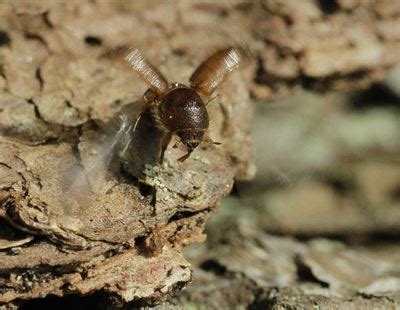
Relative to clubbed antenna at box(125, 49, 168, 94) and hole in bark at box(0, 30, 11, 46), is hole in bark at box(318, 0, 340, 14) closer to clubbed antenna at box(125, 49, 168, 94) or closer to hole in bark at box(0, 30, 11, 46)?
clubbed antenna at box(125, 49, 168, 94)

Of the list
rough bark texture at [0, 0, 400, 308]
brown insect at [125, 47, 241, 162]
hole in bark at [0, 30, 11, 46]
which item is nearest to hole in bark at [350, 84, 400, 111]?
rough bark texture at [0, 0, 400, 308]

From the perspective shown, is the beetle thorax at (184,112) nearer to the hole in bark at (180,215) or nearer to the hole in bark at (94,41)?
Answer: the hole in bark at (180,215)

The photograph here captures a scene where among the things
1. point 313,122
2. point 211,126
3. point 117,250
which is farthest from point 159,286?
point 313,122

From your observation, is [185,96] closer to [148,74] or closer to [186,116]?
[186,116]

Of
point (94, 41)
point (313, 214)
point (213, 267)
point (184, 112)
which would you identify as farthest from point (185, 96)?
point (313, 214)

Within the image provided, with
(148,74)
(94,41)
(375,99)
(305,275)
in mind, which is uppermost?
(375,99)

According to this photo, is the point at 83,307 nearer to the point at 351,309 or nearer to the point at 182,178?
the point at 182,178
